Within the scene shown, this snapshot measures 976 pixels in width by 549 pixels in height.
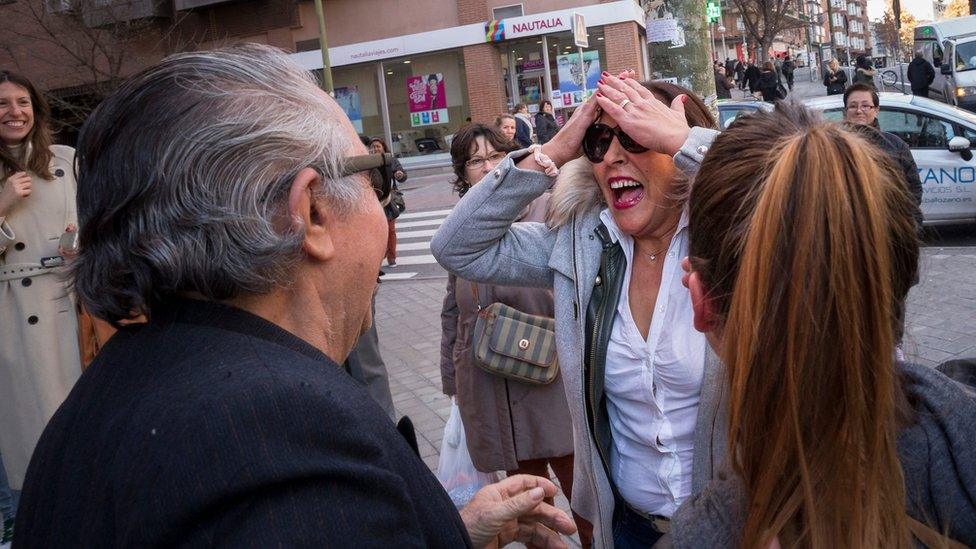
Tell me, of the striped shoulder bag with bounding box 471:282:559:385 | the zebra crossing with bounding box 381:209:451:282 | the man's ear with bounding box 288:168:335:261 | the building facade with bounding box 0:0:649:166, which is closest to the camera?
the man's ear with bounding box 288:168:335:261

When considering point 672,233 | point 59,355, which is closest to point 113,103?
point 672,233

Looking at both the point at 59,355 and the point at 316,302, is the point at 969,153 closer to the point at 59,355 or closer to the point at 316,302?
the point at 59,355

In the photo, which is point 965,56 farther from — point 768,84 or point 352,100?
point 352,100

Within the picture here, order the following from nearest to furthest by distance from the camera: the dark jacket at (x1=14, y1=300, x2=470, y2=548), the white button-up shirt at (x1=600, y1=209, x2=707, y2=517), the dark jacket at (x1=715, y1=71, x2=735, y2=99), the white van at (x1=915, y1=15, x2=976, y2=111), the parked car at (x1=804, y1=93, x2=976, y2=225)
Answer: the dark jacket at (x1=14, y1=300, x2=470, y2=548) → the white button-up shirt at (x1=600, y1=209, x2=707, y2=517) → the parked car at (x1=804, y1=93, x2=976, y2=225) → the white van at (x1=915, y1=15, x2=976, y2=111) → the dark jacket at (x1=715, y1=71, x2=735, y2=99)

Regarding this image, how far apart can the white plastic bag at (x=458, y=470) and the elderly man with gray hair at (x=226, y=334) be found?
2325 mm

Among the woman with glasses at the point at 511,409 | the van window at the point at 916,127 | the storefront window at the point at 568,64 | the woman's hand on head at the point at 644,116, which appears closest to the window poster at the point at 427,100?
the storefront window at the point at 568,64

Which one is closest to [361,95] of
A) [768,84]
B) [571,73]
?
[571,73]

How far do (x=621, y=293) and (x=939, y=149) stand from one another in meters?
9.27

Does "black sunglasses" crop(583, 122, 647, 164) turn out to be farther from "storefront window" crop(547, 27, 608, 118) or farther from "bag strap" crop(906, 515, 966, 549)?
"storefront window" crop(547, 27, 608, 118)

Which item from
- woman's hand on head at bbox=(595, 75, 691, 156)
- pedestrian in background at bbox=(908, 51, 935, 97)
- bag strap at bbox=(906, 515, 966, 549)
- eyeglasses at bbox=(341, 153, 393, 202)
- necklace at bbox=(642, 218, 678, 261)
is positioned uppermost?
pedestrian in background at bbox=(908, 51, 935, 97)

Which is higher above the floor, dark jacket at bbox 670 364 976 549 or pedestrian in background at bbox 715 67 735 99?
pedestrian in background at bbox 715 67 735 99

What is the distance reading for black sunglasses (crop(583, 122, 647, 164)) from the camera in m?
2.40

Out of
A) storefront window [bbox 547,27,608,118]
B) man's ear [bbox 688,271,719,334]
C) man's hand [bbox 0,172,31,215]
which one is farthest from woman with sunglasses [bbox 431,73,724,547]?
storefront window [bbox 547,27,608,118]

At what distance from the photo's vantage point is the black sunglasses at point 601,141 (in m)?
2.40
